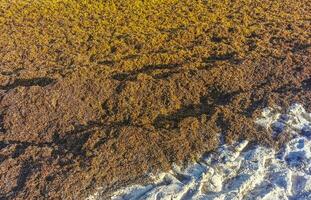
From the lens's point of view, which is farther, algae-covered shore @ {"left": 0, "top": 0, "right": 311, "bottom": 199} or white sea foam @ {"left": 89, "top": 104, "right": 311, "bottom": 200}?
algae-covered shore @ {"left": 0, "top": 0, "right": 311, "bottom": 199}

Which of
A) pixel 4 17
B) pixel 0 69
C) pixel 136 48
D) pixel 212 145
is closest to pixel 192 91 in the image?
pixel 212 145

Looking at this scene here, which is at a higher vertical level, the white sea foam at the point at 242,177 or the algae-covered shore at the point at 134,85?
the algae-covered shore at the point at 134,85

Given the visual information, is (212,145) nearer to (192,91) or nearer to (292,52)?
(192,91)

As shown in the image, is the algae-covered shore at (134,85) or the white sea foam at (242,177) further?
the algae-covered shore at (134,85)

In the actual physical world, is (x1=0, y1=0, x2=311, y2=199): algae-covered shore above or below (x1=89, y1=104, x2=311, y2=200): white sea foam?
above
